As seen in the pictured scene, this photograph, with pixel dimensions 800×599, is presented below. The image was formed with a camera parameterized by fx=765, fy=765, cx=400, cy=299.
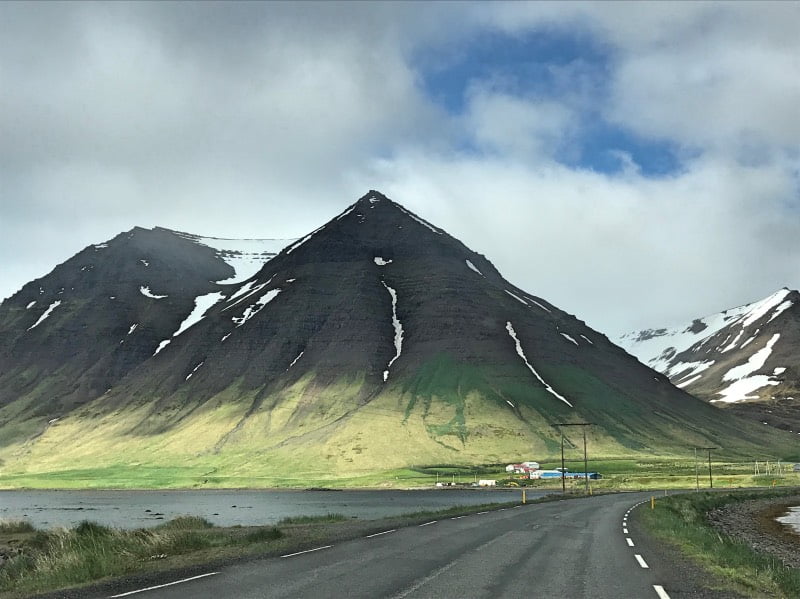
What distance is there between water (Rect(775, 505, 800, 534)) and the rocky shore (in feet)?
1.59

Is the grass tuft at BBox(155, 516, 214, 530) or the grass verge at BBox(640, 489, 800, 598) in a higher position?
the grass verge at BBox(640, 489, 800, 598)

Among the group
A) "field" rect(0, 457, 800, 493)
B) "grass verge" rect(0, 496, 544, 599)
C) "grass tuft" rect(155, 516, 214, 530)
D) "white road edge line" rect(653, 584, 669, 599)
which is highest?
"white road edge line" rect(653, 584, 669, 599)

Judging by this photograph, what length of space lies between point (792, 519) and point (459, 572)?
54.9m

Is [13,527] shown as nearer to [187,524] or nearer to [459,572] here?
[187,524]

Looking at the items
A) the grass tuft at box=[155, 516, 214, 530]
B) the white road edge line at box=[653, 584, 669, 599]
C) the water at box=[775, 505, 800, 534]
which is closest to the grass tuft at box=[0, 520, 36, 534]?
the grass tuft at box=[155, 516, 214, 530]

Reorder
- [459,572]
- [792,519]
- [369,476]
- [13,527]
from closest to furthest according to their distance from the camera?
[459,572] → [13,527] → [792,519] → [369,476]

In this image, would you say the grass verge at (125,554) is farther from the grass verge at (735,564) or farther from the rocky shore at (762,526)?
the rocky shore at (762,526)

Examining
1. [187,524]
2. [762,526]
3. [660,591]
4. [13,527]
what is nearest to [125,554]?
[660,591]

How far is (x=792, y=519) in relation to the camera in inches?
2522

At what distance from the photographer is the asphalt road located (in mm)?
17047

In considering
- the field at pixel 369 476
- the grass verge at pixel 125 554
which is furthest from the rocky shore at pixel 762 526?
the field at pixel 369 476

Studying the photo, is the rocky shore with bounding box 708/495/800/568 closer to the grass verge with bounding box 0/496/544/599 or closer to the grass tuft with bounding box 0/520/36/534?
the grass verge with bounding box 0/496/544/599

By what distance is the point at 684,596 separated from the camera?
16.6 m

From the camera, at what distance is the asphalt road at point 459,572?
1705cm
